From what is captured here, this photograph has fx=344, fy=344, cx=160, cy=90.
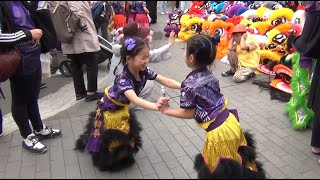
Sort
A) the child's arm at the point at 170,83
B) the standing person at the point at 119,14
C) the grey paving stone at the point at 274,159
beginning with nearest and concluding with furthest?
the child's arm at the point at 170,83 → the grey paving stone at the point at 274,159 → the standing person at the point at 119,14

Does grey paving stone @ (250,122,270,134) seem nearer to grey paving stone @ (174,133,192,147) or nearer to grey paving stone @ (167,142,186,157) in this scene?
grey paving stone @ (174,133,192,147)

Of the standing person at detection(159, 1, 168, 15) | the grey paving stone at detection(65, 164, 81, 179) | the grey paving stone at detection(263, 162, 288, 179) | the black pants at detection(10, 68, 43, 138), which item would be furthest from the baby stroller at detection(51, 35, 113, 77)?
the standing person at detection(159, 1, 168, 15)

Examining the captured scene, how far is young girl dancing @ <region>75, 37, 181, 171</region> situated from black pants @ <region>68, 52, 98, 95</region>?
1802mm

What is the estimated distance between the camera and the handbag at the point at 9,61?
288 cm

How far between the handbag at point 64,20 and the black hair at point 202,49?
2.50 metres

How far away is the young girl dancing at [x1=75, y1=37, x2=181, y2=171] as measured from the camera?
8.75 ft

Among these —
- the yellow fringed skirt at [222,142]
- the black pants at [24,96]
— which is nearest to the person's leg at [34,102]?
the black pants at [24,96]

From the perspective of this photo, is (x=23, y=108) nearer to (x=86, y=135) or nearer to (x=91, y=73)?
(x=86, y=135)

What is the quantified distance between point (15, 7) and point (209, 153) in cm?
205

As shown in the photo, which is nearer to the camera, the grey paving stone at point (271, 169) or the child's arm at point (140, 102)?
the child's arm at point (140, 102)

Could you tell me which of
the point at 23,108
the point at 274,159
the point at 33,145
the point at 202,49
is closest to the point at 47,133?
the point at 33,145

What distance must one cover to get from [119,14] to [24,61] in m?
5.88

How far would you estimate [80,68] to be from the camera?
4891mm

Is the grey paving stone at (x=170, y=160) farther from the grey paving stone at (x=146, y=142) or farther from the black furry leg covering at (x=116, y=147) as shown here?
the black furry leg covering at (x=116, y=147)
